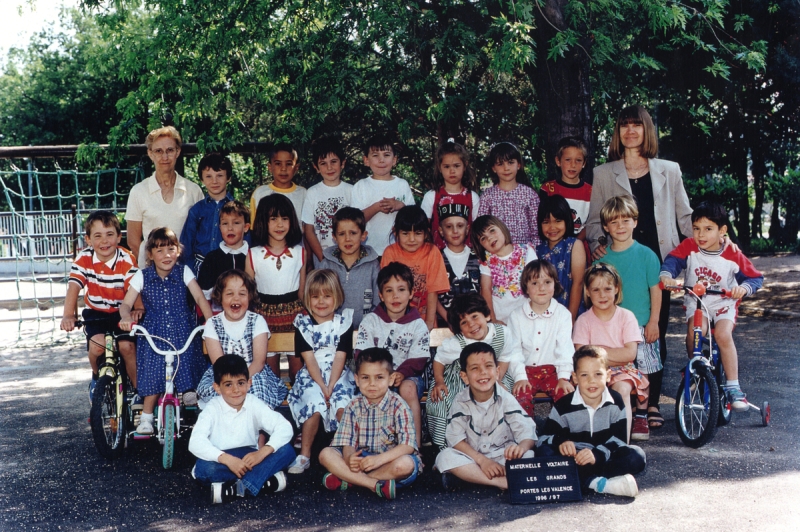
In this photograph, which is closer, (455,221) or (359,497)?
(359,497)

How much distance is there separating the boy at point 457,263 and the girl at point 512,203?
0.30 metres

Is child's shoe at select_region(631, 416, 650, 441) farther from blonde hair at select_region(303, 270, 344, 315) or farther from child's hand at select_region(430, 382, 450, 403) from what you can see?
blonde hair at select_region(303, 270, 344, 315)

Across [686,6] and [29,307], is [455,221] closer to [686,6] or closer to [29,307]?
[686,6]

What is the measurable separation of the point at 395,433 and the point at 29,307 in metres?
11.1

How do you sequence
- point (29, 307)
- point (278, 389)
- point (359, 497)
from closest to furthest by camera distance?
point (359, 497) < point (278, 389) < point (29, 307)

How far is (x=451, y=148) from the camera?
5855 millimetres

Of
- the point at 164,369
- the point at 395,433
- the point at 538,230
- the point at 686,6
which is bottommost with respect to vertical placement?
the point at 395,433

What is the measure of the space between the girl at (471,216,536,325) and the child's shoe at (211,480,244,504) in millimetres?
1998

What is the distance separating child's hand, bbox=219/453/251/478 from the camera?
4.25 metres

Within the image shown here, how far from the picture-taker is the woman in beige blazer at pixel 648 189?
5691 millimetres

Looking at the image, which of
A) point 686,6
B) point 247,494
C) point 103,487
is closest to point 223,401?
point 247,494

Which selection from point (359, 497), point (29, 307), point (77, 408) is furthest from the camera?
point (29, 307)

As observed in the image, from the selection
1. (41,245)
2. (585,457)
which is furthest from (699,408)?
(41,245)

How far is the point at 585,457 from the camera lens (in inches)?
165
